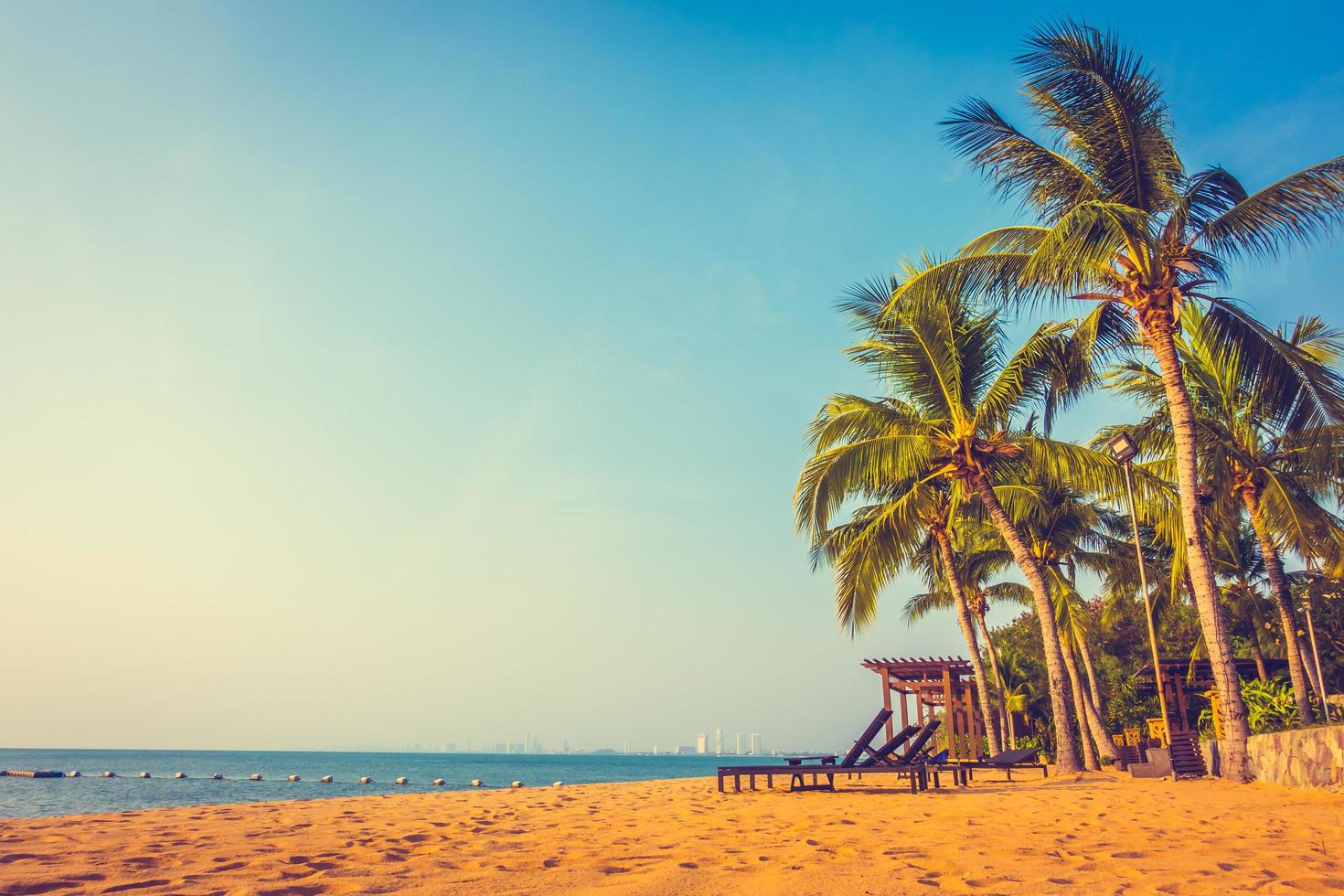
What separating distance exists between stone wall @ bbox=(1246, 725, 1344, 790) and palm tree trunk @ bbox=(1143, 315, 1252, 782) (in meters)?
0.19

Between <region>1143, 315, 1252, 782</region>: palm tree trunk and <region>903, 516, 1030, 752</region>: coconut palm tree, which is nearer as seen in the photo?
<region>1143, 315, 1252, 782</region>: palm tree trunk

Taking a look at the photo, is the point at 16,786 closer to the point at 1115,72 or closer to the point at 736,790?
the point at 736,790

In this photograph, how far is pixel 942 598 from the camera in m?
24.6

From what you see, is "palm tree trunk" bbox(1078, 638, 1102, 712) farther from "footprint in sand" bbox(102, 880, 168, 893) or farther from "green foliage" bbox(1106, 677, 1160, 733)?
"footprint in sand" bbox(102, 880, 168, 893)

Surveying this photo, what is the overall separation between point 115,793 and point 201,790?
9.24 ft

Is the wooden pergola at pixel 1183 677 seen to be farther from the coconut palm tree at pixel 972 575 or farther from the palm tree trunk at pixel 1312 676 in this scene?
the coconut palm tree at pixel 972 575

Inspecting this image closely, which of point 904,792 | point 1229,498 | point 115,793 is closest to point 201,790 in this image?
point 115,793

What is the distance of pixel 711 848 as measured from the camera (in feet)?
15.9

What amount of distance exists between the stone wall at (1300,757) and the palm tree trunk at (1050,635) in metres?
3.56

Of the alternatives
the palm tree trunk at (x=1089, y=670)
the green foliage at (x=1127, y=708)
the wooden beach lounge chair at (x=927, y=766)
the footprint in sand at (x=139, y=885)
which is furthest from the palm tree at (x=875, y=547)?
the green foliage at (x=1127, y=708)

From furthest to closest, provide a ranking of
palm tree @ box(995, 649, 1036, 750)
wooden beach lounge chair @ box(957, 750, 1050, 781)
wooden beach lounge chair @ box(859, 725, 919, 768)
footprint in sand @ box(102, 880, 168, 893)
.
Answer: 1. palm tree @ box(995, 649, 1036, 750)
2. wooden beach lounge chair @ box(859, 725, 919, 768)
3. wooden beach lounge chair @ box(957, 750, 1050, 781)
4. footprint in sand @ box(102, 880, 168, 893)

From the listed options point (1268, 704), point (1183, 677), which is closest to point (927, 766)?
point (1268, 704)

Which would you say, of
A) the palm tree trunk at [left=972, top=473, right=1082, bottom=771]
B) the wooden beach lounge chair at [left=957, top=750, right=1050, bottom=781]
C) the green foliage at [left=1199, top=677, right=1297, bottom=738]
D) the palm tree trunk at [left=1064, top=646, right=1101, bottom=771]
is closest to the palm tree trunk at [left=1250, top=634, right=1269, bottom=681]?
the green foliage at [left=1199, top=677, right=1297, bottom=738]

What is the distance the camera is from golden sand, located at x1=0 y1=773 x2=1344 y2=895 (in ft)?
12.0
